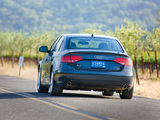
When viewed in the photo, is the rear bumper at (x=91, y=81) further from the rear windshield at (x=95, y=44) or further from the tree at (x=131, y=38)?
the tree at (x=131, y=38)

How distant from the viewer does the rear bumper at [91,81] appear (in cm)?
1073

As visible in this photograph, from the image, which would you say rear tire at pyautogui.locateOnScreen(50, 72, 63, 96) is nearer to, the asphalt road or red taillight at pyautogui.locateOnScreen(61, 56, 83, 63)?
red taillight at pyautogui.locateOnScreen(61, 56, 83, 63)

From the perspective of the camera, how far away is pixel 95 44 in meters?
11.9

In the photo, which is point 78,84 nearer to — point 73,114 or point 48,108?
point 48,108

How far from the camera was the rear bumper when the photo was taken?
10.7m

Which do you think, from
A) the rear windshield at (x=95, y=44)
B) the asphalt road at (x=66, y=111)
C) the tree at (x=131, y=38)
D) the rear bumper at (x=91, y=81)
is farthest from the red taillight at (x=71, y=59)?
the tree at (x=131, y=38)

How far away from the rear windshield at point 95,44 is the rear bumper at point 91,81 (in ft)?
3.02

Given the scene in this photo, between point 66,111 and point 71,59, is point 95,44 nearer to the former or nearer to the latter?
point 71,59

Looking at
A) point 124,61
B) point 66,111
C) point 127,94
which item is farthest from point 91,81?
point 66,111

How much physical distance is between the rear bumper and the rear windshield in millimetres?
921

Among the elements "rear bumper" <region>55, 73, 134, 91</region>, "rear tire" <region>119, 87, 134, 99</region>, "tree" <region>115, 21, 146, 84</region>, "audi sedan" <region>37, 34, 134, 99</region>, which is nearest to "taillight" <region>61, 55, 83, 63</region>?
"audi sedan" <region>37, 34, 134, 99</region>

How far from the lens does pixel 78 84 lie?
10844mm

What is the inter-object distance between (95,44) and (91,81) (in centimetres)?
147

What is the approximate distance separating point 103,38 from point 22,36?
218ft
